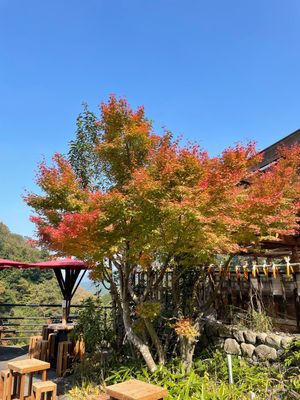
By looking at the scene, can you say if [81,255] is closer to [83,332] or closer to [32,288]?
[83,332]

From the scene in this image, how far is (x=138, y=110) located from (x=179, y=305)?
410 centimetres

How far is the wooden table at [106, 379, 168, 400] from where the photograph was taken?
2.06 m

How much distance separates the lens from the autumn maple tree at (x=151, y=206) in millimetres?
5039

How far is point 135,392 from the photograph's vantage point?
212 cm

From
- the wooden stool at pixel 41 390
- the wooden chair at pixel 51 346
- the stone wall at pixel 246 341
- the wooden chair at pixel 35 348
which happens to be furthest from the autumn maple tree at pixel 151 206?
the wooden chair at pixel 35 348

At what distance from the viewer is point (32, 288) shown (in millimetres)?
31219

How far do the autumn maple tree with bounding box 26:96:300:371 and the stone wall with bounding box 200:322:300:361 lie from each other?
1308 mm

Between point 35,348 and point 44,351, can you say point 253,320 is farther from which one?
point 35,348

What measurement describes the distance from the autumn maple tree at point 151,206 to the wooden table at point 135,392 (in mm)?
2788

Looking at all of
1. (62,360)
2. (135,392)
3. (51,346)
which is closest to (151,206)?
(135,392)

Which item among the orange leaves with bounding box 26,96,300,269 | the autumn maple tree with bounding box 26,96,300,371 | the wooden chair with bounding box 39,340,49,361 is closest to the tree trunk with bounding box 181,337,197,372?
the autumn maple tree with bounding box 26,96,300,371

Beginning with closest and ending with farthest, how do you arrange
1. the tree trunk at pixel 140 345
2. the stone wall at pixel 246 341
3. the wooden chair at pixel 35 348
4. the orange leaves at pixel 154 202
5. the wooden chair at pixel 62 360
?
1. the orange leaves at pixel 154 202
2. the stone wall at pixel 246 341
3. the tree trunk at pixel 140 345
4. the wooden chair at pixel 62 360
5. the wooden chair at pixel 35 348

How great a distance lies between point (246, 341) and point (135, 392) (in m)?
4.71

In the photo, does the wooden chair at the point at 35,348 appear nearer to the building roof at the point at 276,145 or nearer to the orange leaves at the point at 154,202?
the orange leaves at the point at 154,202
